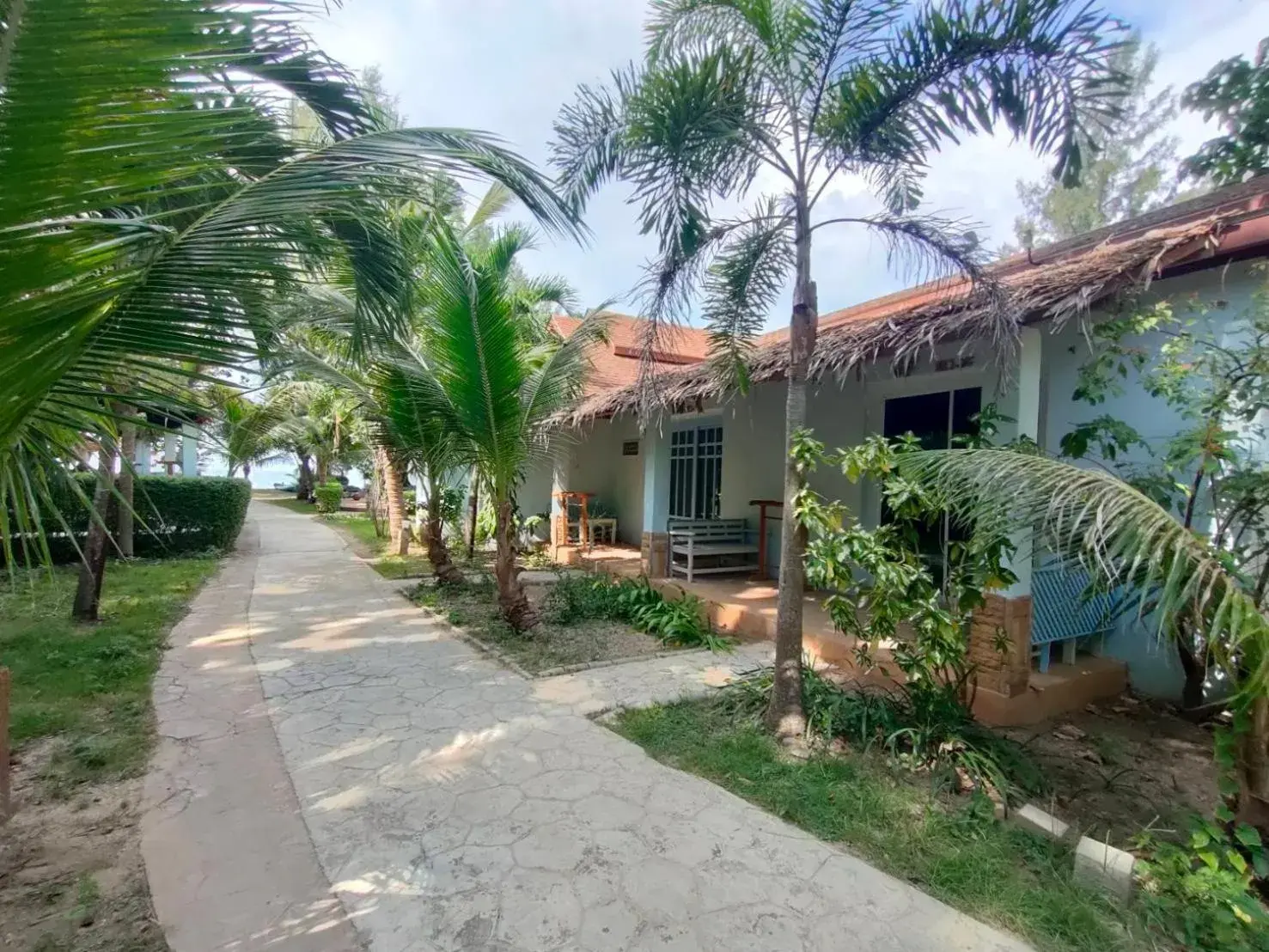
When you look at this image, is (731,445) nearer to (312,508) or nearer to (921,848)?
(921,848)

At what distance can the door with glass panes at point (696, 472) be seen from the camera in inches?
432

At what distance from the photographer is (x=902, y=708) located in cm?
450

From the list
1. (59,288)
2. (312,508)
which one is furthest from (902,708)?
(312,508)

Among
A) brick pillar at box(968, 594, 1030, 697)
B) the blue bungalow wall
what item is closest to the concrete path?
brick pillar at box(968, 594, 1030, 697)

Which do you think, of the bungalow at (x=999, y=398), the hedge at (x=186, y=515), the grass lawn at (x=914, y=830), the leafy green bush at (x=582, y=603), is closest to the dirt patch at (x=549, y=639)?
the leafy green bush at (x=582, y=603)

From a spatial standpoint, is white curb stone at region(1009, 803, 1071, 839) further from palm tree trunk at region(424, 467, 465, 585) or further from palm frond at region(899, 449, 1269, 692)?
palm tree trunk at region(424, 467, 465, 585)

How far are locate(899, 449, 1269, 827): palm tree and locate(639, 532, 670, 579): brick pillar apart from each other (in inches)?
240

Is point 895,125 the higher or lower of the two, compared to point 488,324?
higher

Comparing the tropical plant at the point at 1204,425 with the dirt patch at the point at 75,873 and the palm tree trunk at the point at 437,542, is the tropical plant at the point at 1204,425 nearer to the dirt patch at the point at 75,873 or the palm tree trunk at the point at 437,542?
the dirt patch at the point at 75,873

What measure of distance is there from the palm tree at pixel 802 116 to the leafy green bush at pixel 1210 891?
1992mm

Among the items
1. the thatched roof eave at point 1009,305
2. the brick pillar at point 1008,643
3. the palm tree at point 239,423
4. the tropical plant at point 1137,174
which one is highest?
the tropical plant at point 1137,174

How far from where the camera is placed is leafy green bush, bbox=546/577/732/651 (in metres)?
6.87

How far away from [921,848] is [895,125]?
436 centimetres

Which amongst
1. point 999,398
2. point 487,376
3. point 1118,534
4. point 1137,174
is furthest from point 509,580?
point 1137,174
